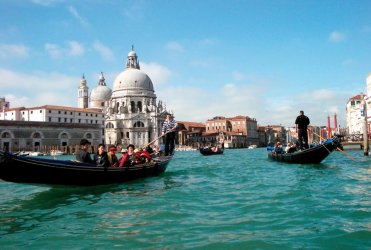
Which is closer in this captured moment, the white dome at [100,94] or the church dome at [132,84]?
the church dome at [132,84]

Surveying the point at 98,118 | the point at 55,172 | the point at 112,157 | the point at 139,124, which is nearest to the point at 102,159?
the point at 112,157

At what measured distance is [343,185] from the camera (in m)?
7.05

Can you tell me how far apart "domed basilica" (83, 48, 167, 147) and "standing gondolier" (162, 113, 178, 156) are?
156ft

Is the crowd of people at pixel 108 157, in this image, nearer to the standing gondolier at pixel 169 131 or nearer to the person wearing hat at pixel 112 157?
the person wearing hat at pixel 112 157

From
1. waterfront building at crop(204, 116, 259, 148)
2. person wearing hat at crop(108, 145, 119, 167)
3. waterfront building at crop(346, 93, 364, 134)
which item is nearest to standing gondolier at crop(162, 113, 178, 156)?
person wearing hat at crop(108, 145, 119, 167)

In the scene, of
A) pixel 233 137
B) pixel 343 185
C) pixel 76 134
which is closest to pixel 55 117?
pixel 76 134

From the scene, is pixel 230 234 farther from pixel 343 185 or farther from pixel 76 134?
pixel 76 134

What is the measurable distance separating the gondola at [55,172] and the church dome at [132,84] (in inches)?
2184

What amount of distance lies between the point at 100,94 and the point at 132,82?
414 inches

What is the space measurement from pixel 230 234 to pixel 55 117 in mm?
51498

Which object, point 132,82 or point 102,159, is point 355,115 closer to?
point 132,82

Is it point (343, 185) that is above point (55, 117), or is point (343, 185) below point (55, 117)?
below

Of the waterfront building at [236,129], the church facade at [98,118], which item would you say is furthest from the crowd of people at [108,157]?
the waterfront building at [236,129]

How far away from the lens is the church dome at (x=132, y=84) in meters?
62.7
